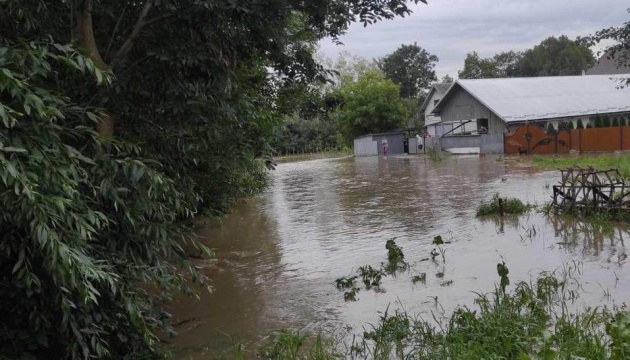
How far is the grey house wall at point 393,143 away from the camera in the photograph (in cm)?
5000

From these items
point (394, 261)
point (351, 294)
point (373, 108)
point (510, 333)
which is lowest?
point (351, 294)

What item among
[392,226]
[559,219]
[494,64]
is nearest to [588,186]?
[559,219]

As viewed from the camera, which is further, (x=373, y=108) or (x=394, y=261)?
(x=373, y=108)

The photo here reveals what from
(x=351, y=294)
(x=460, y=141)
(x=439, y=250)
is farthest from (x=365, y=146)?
(x=351, y=294)

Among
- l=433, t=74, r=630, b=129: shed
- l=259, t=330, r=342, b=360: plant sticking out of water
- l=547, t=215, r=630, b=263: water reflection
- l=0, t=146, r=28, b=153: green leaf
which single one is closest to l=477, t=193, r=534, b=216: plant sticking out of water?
l=547, t=215, r=630, b=263: water reflection

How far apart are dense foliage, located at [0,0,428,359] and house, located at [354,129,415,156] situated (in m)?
43.6

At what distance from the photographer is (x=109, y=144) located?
4426 mm

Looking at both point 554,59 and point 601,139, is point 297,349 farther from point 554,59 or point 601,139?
point 554,59

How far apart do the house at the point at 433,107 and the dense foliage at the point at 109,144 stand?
44.7m

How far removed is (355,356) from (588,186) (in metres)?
7.92

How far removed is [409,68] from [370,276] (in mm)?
71705

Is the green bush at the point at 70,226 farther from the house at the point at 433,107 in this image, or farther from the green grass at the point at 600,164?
the house at the point at 433,107

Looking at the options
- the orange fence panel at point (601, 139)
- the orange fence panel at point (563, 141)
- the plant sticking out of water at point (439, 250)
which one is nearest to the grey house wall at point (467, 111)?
the orange fence panel at point (563, 141)

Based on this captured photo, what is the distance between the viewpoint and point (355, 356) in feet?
19.8
